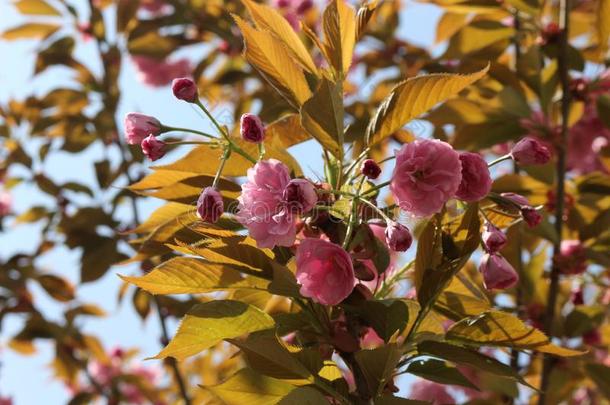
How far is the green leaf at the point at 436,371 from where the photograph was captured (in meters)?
0.99

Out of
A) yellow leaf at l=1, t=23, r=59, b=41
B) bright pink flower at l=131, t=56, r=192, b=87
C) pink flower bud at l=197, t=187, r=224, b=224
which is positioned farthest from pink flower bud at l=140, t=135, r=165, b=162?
bright pink flower at l=131, t=56, r=192, b=87

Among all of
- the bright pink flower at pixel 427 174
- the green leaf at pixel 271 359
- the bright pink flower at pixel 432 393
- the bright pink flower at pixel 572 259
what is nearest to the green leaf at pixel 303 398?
the green leaf at pixel 271 359

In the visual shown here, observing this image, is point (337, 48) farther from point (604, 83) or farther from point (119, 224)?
point (119, 224)

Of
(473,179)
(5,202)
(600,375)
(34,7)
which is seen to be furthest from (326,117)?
(5,202)

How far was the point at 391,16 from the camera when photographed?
2.62 metres

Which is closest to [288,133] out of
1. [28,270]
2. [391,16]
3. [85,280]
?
[85,280]

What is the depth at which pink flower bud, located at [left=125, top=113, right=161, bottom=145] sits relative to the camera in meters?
1.00

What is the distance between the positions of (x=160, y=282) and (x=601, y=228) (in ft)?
3.59

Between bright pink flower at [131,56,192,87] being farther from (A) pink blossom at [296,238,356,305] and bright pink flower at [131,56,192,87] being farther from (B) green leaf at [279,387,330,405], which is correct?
(B) green leaf at [279,387,330,405]

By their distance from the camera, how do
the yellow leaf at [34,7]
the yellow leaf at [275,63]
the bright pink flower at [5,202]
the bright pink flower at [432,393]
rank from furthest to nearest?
1. the bright pink flower at [5,202]
2. the yellow leaf at [34,7]
3. the bright pink flower at [432,393]
4. the yellow leaf at [275,63]

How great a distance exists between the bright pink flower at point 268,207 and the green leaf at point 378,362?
159 millimetres

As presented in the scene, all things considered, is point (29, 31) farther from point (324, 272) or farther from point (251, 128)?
point (324, 272)

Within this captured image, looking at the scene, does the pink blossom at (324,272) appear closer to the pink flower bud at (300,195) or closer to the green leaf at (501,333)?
the pink flower bud at (300,195)

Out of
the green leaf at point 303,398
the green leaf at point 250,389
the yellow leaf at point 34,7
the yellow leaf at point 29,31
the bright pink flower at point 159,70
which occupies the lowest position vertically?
the bright pink flower at point 159,70
